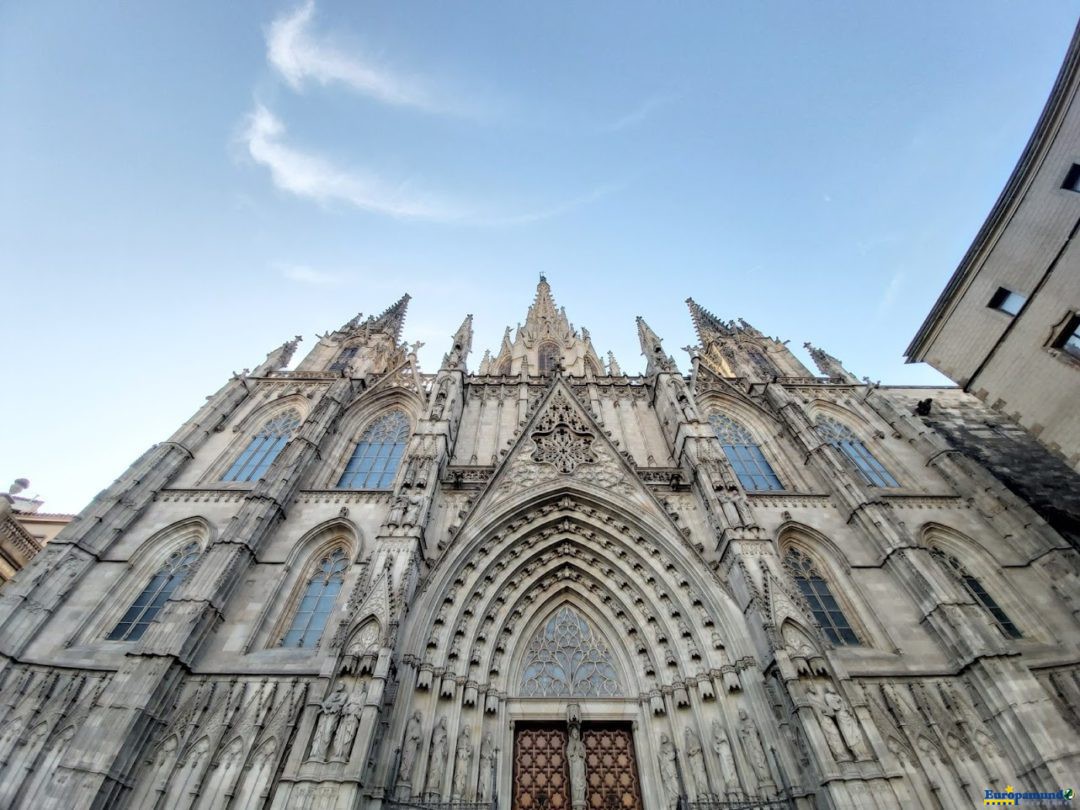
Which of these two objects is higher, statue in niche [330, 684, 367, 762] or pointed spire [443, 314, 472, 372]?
pointed spire [443, 314, 472, 372]

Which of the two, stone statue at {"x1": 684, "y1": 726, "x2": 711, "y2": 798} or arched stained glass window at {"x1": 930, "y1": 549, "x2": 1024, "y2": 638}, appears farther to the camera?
arched stained glass window at {"x1": 930, "y1": 549, "x2": 1024, "y2": 638}

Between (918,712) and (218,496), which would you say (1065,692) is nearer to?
(918,712)

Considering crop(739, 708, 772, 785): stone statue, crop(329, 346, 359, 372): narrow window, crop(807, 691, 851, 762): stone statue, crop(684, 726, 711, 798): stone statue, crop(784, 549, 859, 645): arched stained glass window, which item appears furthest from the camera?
crop(329, 346, 359, 372): narrow window

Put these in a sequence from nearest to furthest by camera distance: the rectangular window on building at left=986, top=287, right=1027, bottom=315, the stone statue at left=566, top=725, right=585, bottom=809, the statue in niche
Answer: the statue in niche < the stone statue at left=566, top=725, right=585, bottom=809 < the rectangular window on building at left=986, top=287, right=1027, bottom=315

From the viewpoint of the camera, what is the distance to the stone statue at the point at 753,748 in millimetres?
8891

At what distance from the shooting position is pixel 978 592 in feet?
41.9

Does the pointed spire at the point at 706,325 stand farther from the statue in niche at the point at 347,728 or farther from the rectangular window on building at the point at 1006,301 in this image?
the statue in niche at the point at 347,728

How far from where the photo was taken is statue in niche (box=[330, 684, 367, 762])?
7.83m

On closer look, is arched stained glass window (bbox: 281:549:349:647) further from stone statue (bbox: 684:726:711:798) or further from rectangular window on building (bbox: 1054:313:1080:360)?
rectangular window on building (bbox: 1054:313:1080:360)

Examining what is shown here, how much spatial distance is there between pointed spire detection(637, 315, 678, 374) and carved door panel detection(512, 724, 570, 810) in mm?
12621

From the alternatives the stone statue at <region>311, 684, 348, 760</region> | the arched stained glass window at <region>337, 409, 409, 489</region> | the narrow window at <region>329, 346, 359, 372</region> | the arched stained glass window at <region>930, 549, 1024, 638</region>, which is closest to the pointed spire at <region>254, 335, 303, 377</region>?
the narrow window at <region>329, 346, 359, 372</region>

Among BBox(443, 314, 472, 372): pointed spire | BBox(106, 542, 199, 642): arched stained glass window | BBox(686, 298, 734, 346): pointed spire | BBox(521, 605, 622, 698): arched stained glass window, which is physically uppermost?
BBox(686, 298, 734, 346): pointed spire

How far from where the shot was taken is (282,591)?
11961mm

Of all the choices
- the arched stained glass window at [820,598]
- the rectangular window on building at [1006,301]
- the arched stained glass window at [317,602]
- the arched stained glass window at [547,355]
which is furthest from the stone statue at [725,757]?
the arched stained glass window at [547,355]
